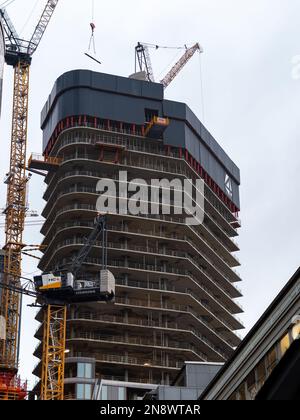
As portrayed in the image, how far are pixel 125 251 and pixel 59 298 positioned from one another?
83.9ft

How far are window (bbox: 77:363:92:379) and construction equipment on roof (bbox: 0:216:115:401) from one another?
11.8 ft

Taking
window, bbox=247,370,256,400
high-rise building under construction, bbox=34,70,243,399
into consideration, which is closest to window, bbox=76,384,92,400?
high-rise building under construction, bbox=34,70,243,399

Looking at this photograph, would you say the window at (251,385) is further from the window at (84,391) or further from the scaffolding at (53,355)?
the window at (84,391)

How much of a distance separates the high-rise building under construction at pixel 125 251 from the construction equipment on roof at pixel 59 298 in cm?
320

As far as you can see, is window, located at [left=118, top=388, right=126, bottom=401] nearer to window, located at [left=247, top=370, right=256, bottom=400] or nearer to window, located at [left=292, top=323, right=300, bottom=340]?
window, located at [left=247, top=370, right=256, bottom=400]

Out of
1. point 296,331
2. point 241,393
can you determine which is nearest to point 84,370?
point 241,393

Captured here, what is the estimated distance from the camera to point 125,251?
184625 mm

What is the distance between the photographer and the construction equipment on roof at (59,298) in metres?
160

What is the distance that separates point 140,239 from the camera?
18912 centimetres

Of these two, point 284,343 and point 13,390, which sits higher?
point 13,390

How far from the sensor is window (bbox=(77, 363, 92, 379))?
16588 cm

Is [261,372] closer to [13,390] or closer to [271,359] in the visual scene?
[271,359]

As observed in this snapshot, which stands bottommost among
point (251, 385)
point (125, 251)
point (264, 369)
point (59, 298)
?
point (251, 385)

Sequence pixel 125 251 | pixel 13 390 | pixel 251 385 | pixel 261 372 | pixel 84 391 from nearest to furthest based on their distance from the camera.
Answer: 1. pixel 261 372
2. pixel 251 385
3. pixel 13 390
4. pixel 84 391
5. pixel 125 251
